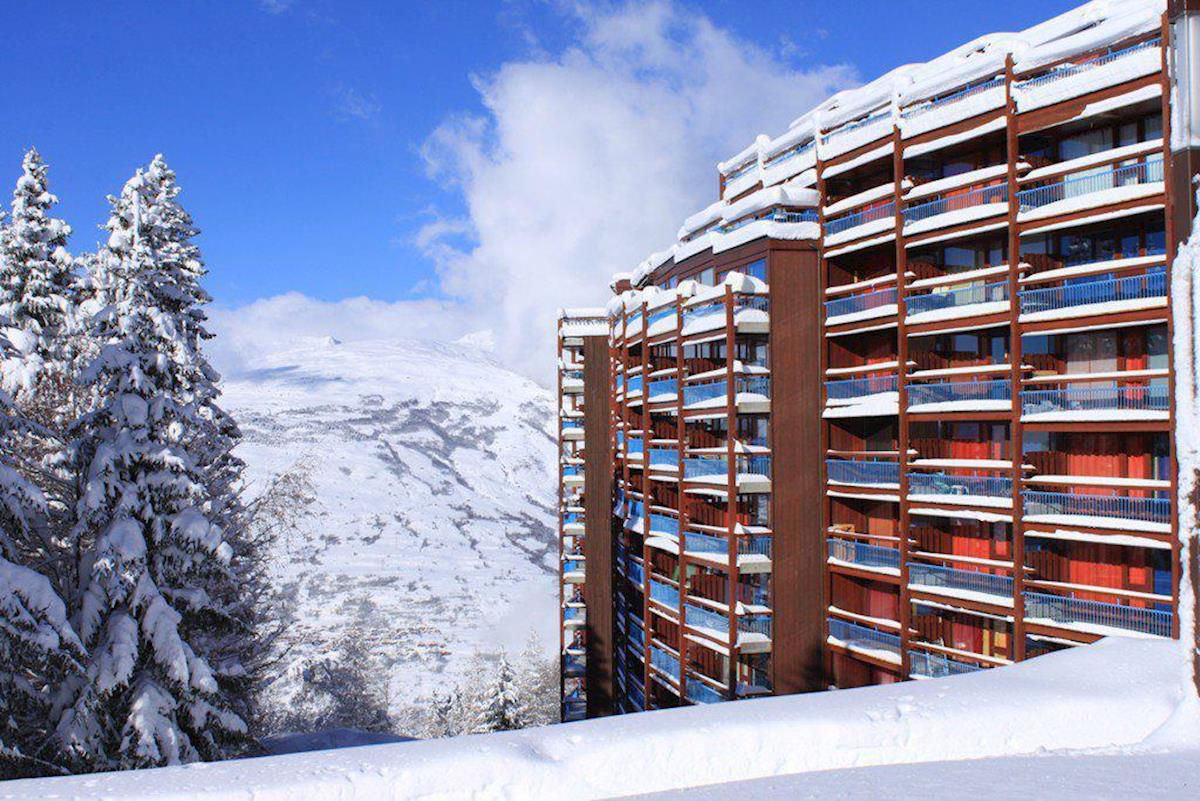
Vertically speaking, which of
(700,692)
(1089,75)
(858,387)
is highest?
(1089,75)

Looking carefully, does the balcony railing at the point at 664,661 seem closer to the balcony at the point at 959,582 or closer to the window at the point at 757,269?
the balcony at the point at 959,582

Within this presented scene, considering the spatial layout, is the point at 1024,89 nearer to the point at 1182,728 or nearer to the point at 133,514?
the point at 1182,728

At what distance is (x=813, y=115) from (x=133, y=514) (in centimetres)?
2184

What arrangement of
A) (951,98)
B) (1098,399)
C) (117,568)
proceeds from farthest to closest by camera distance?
1. (951,98)
2. (1098,399)
3. (117,568)

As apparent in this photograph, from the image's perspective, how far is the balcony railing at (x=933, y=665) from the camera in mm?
20078

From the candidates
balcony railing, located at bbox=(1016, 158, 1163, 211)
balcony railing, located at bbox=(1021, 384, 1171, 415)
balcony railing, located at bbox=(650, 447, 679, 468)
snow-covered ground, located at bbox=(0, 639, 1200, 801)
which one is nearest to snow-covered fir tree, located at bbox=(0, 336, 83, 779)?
snow-covered ground, located at bbox=(0, 639, 1200, 801)

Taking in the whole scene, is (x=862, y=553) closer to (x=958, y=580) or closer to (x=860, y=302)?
(x=958, y=580)

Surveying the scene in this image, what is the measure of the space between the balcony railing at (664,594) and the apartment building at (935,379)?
0.35ft

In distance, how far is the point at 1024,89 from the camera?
18781mm

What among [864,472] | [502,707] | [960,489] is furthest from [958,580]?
[502,707]

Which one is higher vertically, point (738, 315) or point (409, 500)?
point (738, 315)

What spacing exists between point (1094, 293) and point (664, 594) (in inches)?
647

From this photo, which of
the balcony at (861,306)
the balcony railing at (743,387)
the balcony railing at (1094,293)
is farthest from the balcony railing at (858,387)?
the balcony railing at (1094,293)

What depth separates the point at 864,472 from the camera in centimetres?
2247
